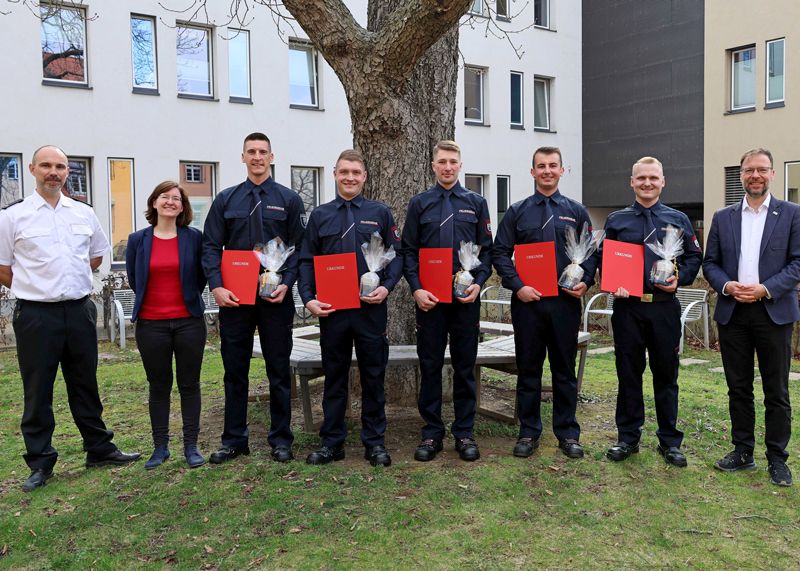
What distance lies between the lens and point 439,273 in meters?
5.07

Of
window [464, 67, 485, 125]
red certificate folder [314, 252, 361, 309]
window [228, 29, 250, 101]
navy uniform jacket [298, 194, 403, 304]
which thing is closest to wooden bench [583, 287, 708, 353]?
navy uniform jacket [298, 194, 403, 304]

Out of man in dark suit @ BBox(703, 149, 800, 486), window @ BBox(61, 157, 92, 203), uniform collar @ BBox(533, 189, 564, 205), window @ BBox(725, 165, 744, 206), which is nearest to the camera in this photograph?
man in dark suit @ BBox(703, 149, 800, 486)

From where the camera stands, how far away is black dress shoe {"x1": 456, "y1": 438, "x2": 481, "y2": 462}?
5.14 meters

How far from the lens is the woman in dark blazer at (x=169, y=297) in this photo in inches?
199

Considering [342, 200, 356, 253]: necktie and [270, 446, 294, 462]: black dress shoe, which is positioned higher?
[342, 200, 356, 253]: necktie

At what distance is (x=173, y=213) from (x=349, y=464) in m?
1.94

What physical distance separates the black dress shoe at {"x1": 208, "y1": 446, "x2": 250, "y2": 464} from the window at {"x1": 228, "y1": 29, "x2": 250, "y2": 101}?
49.9 feet

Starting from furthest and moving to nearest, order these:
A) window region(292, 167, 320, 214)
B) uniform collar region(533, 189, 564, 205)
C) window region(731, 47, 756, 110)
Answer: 1. window region(292, 167, 320, 214)
2. window region(731, 47, 756, 110)
3. uniform collar region(533, 189, 564, 205)

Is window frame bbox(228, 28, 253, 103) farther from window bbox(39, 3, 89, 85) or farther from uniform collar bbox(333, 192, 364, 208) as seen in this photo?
uniform collar bbox(333, 192, 364, 208)

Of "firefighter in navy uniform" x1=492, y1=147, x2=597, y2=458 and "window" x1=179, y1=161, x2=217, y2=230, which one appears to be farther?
"window" x1=179, y1=161, x2=217, y2=230

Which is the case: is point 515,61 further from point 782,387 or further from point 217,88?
point 782,387

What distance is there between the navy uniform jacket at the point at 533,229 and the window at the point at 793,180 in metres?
16.1

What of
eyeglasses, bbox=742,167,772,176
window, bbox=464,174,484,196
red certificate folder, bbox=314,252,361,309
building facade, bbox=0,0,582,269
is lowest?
red certificate folder, bbox=314,252,361,309

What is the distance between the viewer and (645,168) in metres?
5.17
